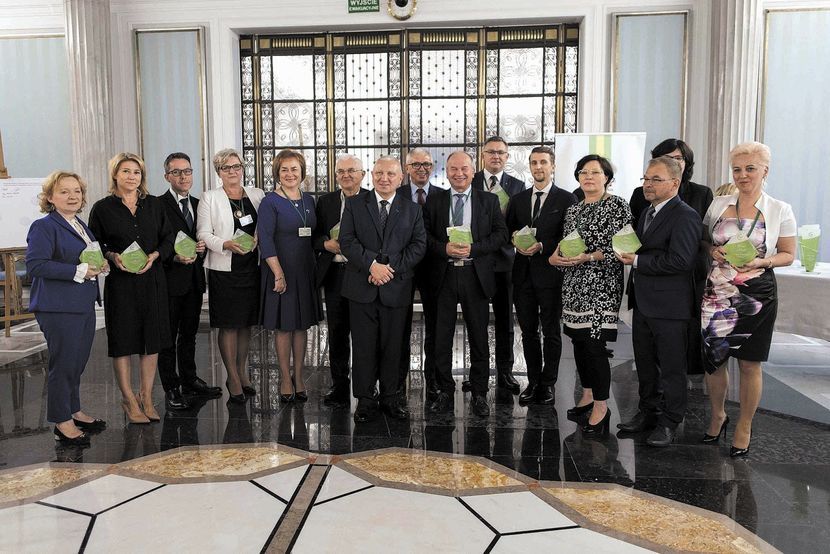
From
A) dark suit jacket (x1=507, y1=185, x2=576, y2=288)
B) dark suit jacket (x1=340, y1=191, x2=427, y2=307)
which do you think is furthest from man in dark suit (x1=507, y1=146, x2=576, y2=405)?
dark suit jacket (x1=340, y1=191, x2=427, y2=307)

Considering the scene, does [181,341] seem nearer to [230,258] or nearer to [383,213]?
[230,258]

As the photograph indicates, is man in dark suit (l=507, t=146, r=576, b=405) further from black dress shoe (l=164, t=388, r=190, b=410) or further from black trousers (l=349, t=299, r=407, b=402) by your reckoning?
black dress shoe (l=164, t=388, r=190, b=410)

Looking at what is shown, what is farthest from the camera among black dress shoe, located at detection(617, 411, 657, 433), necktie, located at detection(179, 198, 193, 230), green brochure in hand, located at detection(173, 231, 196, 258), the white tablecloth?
the white tablecloth

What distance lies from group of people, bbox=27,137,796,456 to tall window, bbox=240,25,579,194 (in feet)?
12.2

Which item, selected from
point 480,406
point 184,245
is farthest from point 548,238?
point 184,245

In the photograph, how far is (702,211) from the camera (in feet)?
13.1

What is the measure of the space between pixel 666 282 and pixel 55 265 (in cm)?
334

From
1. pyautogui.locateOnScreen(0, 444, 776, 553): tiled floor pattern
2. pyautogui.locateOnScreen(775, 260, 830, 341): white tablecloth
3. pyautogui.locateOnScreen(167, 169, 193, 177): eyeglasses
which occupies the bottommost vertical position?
pyautogui.locateOnScreen(0, 444, 776, 553): tiled floor pattern

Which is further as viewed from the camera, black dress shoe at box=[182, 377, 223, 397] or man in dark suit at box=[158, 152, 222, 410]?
black dress shoe at box=[182, 377, 223, 397]

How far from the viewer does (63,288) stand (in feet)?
12.2

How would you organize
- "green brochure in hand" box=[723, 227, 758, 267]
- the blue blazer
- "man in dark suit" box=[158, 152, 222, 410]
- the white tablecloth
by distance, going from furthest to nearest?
1. the white tablecloth
2. "man in dark suit" box=[158, 152, 222, 410]
3. the blue blazer
4. "green brochure in hand" box=[723, 227, 758, 267]

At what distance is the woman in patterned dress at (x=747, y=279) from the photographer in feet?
11.2

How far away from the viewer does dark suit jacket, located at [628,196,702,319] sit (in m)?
3.53

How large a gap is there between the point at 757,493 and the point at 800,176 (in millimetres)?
5697
